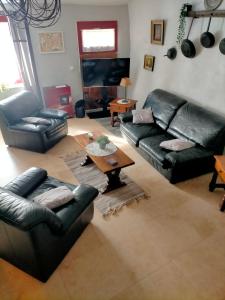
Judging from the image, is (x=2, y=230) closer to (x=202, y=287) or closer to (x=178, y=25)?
(x=202, y=287)

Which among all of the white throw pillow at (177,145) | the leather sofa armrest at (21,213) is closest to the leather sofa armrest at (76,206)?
the leather sofa armrest at (21,213)

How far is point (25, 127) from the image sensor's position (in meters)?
4.03

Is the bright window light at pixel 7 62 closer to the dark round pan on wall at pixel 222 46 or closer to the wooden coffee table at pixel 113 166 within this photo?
the wooden coffee table at pixel 113 166

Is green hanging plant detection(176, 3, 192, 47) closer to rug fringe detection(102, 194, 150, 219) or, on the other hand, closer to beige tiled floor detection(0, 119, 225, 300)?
beige tiled floor detection(0, 119, 225, 300)

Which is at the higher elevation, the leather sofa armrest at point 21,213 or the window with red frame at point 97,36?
the window with red frame at point 97,36

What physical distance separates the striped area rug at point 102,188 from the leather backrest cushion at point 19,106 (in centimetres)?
133

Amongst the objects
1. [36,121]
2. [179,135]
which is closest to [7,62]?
[36,121]

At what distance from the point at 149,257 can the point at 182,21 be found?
12.1ft

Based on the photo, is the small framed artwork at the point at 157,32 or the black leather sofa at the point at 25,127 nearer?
the black leather sofa at the point at 25,127

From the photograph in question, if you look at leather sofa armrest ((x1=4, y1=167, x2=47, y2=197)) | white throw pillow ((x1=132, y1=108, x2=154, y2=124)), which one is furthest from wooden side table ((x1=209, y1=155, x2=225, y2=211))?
leather sofa armrest ((x1=4, y1=167, x2=47, y2=197))

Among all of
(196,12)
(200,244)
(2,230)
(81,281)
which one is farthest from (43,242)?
(196,12)

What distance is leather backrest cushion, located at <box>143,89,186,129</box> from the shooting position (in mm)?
3971

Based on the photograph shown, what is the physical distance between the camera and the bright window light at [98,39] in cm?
530

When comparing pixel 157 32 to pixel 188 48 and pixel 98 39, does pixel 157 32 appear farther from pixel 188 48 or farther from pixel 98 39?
pixel 98 39
